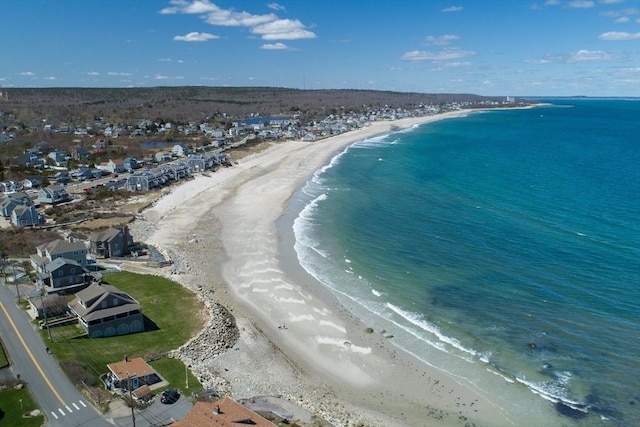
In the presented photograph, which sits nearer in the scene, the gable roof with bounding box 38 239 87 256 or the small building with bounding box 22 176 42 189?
the gable roof with bounding box 38 239 87 256

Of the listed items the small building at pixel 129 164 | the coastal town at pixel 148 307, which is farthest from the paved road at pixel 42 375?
the small building at pixel 129 164

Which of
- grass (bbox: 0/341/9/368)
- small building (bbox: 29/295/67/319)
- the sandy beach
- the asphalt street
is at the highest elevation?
small building (bbox: 29/295/67/319)

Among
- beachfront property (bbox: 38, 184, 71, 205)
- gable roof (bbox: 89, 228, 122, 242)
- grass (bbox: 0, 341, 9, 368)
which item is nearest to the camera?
grass (bbox: 0, 341, 9, 368)

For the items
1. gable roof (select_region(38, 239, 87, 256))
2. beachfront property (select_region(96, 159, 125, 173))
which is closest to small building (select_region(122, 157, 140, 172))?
beachfront property (select_region(96, 159, 125, 173))

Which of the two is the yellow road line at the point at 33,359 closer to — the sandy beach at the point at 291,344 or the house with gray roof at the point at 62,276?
the house with gray roof at the point at 62,276

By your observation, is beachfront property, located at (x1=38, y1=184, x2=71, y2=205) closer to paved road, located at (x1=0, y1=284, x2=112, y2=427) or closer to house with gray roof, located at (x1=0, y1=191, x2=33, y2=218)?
house with gray roof, located at (x1=0, y1=191, x2=33, y2=218)

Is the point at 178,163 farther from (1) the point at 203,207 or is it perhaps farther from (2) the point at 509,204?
(2) the point at 509,204

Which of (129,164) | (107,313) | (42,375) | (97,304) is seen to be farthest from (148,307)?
(129,164)

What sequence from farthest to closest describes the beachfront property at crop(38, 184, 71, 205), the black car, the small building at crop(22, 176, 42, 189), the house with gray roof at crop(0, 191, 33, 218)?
the small building at crop(22, 176, 42, 189), the beachfront property at crop(38, 184, 71, 205), the house with gray roof at crop(0, 191, 33, 218), the black car
